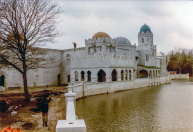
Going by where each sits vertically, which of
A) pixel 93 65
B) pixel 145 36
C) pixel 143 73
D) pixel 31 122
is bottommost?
pixel 31 122

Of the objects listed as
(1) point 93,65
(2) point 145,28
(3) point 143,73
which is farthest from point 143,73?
(1) point 93,65

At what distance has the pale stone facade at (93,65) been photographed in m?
27.8

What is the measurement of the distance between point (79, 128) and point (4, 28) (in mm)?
13807

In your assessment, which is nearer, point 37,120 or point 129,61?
point 37,120

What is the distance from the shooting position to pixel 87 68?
95.1 feet

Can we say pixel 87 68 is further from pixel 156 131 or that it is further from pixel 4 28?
pixel 156 131

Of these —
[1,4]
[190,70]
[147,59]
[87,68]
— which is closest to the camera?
[1,4]

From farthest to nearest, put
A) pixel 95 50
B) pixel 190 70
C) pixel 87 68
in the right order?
pixel 190 70
pixel 95 50
pixel 87 68

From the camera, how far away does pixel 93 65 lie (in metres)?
28.2

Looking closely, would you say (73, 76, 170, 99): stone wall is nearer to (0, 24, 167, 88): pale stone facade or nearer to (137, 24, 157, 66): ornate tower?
(0, 24, 167, 88): pale stone facade

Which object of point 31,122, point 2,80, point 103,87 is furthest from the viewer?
point 2,80

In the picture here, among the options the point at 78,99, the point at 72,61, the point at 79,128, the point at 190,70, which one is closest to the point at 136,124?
the point at 79,128

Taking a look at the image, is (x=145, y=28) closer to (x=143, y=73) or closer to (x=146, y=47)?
(x=146, y=47)

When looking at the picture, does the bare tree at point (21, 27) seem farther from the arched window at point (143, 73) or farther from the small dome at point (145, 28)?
the small dome at point (145, 28)
